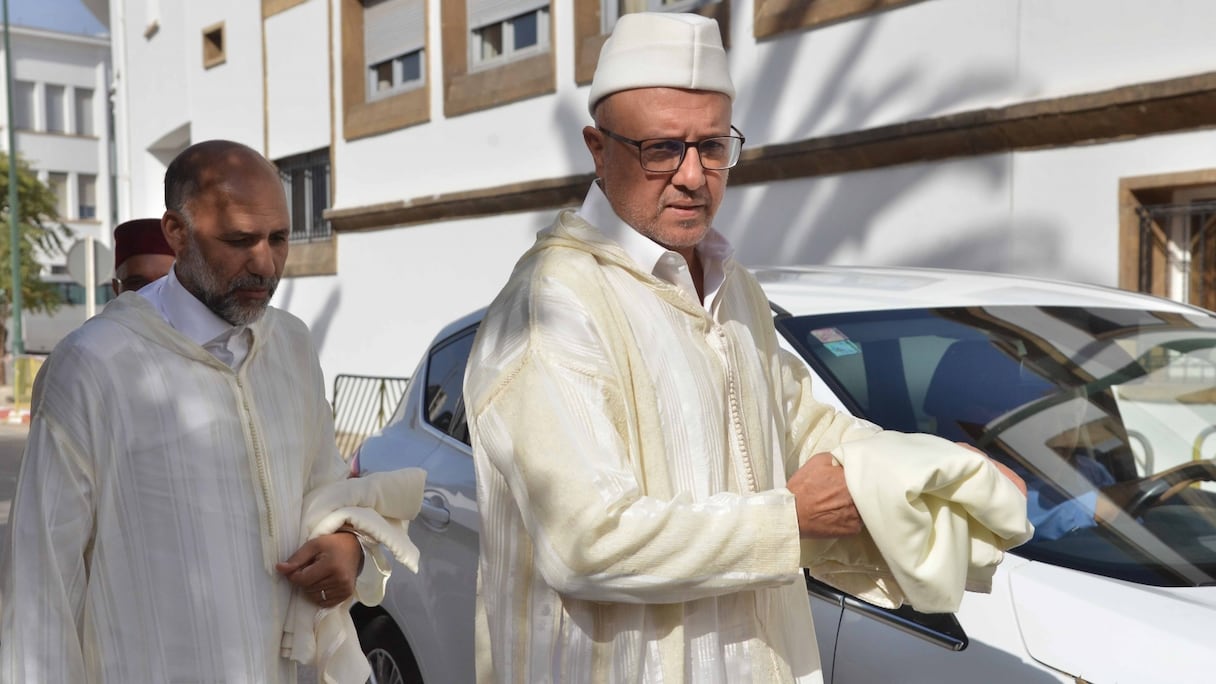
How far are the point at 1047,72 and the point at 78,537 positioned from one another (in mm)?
6789

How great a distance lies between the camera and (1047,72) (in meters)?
7.52

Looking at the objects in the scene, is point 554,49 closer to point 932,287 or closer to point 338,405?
point 338,405

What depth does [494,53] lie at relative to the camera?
13086 mm

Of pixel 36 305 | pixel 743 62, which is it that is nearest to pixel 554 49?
pixel 743 62

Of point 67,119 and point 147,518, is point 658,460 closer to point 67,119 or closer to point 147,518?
point 147,518

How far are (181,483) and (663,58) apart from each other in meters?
1.17

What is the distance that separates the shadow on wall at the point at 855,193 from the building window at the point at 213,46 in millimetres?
10408

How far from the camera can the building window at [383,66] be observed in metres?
14.0

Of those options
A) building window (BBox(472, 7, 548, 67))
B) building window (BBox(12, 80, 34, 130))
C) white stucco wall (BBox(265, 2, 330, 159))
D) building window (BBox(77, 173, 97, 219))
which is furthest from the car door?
building window (BBox(77, 173, 97, 219))

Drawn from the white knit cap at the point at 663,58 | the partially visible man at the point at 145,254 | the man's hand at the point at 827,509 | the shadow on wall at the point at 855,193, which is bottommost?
the man's hand at the point at 827,509

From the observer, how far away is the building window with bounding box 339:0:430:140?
1399 cm

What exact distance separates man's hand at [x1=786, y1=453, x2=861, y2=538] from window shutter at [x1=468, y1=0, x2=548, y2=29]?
36.4 ft

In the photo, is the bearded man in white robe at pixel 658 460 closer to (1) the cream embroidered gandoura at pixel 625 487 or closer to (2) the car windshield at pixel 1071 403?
(1) the cream embroidered gandoura at pixel 625 487

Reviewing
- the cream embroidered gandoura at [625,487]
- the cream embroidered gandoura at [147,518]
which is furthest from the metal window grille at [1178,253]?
the cream embroidered gandoura at [147,518]
